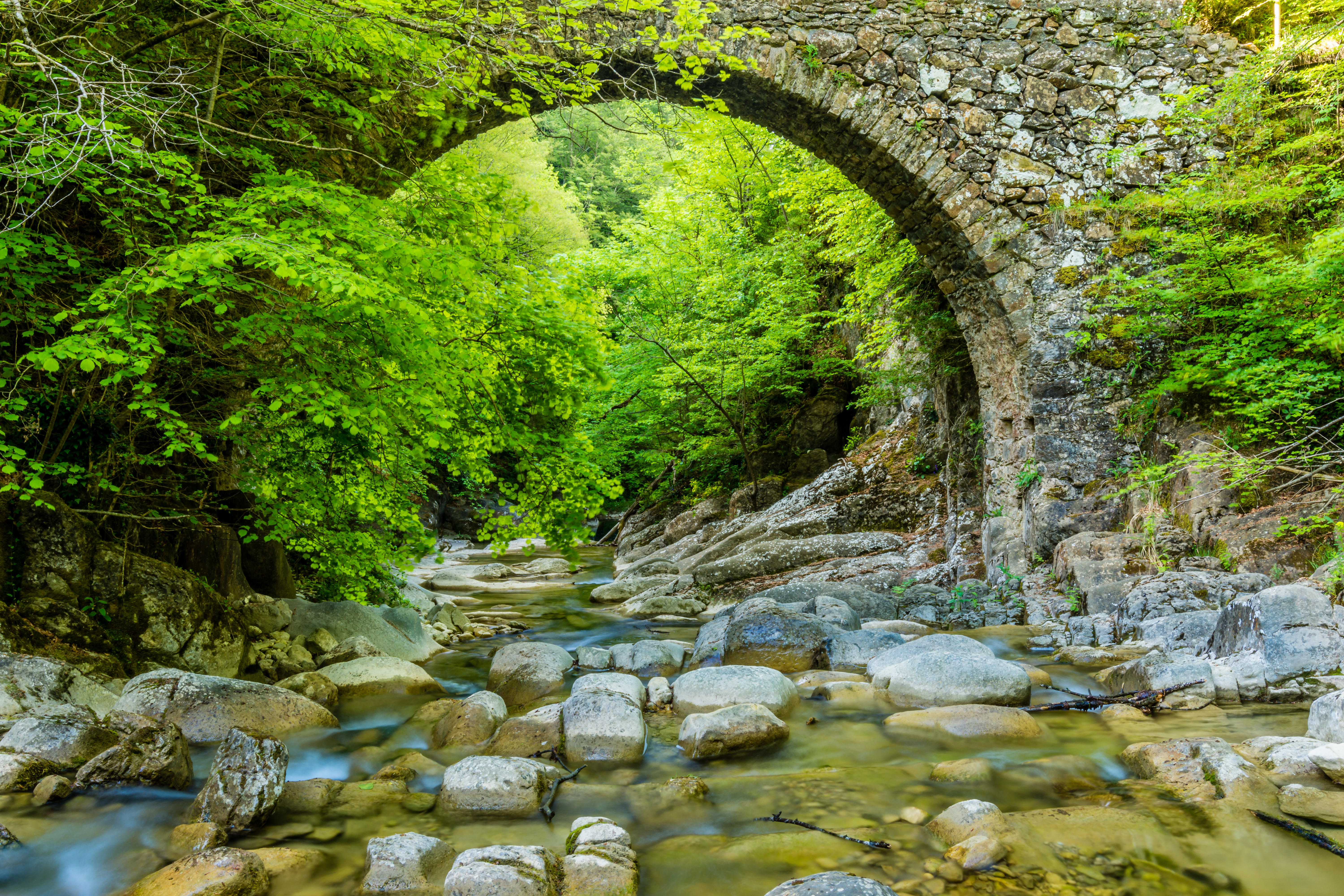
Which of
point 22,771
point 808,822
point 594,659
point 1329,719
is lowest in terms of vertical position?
point 594,659

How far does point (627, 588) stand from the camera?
32.5 feet

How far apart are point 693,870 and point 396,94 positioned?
5.73 meters

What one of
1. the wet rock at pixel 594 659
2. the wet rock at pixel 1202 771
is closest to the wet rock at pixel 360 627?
the wet rock at pixel 594 659

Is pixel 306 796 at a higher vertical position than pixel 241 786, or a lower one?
lower

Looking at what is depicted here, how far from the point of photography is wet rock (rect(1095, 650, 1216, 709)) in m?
3.85

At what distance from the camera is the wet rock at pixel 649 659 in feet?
18.5

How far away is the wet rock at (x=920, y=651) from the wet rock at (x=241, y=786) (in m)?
3.38

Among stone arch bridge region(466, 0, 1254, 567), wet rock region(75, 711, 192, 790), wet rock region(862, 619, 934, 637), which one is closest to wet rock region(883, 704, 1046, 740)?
wet rock region(862, 619, 934, 637)

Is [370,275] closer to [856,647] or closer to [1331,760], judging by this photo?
[856,647]

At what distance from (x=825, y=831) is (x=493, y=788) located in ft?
4.52

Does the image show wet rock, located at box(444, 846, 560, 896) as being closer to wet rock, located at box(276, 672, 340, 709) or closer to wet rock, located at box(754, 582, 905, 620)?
wet rock, located at box(276, 672, 340, 709)

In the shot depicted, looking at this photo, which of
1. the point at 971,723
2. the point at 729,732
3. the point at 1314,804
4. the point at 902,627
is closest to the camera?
the point at 1314,804

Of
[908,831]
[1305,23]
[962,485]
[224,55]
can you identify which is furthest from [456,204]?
[1305,23]

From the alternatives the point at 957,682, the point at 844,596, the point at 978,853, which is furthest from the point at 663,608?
the point at 978,853
